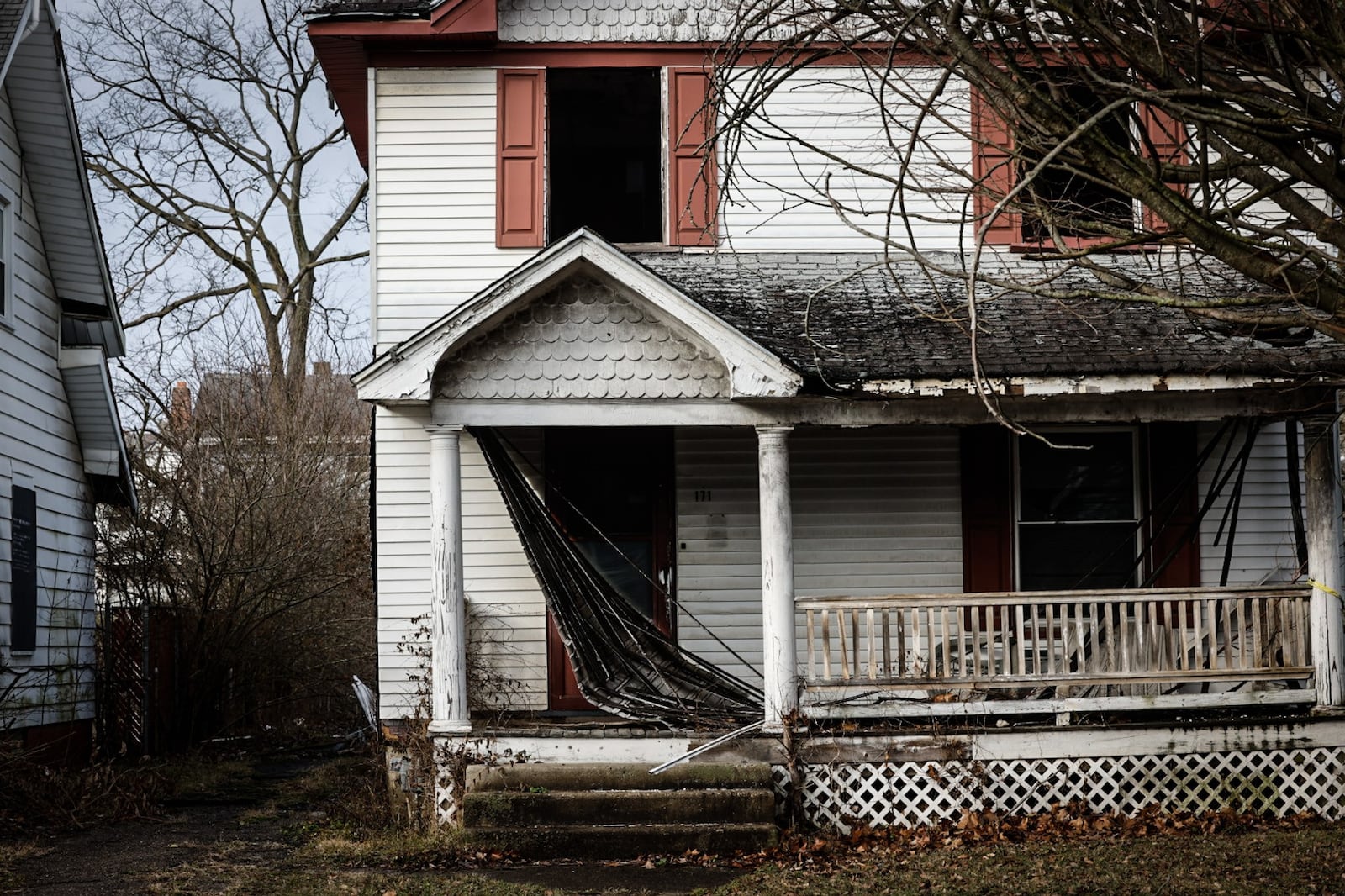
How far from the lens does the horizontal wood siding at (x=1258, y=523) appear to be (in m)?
12.5

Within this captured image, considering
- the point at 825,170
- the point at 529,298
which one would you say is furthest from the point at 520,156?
the point at 825,170

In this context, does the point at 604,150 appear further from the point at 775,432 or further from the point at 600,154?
the point at 775,432

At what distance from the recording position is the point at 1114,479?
12.8 meters

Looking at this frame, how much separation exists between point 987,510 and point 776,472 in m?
2.92

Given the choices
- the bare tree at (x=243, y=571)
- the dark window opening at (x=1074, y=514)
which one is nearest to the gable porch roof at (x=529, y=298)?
the dark window opening at (x=1074, y=514)

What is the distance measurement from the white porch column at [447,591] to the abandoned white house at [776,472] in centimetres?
3

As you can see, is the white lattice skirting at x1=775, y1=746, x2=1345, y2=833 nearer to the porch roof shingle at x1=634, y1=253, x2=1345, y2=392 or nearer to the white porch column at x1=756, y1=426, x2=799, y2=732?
the white porch column at x1=756, y1=426, x2=799, y2=732

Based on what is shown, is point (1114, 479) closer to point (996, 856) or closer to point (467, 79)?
point (996, 856)

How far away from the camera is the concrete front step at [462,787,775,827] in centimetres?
973

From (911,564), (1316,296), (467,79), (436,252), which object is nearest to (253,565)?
(436,252)

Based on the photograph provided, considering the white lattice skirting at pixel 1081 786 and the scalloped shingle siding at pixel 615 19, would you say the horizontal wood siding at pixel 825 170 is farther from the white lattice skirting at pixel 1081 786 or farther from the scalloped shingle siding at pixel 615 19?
the white lattice skirting at pixel 1081 786

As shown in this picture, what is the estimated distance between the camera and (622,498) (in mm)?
12555

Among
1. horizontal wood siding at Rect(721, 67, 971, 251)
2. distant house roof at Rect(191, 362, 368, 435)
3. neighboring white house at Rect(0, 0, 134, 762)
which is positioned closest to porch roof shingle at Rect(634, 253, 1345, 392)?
horizontal wood siding at Rect(721, 67, 971, 251)

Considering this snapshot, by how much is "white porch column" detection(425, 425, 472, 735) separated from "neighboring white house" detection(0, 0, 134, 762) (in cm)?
411
